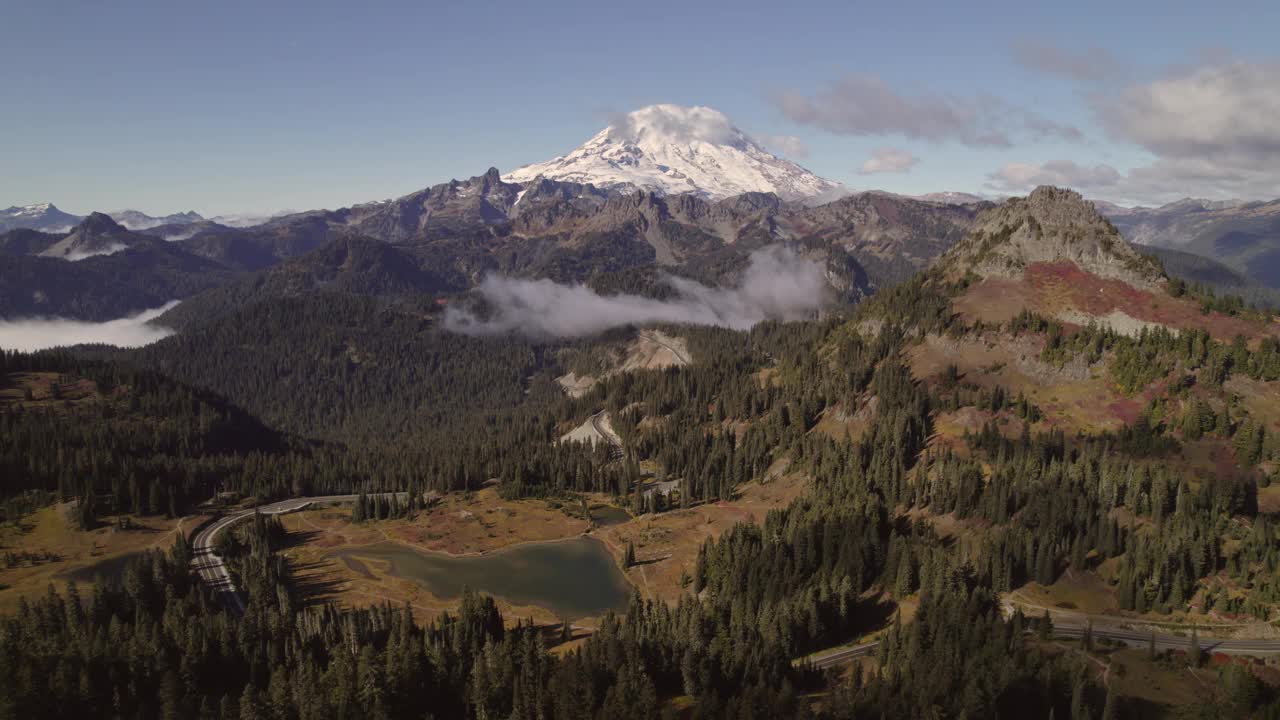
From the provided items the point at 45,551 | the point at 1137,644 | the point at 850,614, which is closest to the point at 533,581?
the point at 850,614

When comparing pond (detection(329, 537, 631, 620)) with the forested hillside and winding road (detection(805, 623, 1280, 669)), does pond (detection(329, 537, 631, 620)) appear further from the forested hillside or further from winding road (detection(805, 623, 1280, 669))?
winding road (detection(805, 623, 1280, 669))

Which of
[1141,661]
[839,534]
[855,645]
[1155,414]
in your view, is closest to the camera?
[1141,661]

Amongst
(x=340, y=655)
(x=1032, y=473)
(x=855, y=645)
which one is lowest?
(x=855, y=645)

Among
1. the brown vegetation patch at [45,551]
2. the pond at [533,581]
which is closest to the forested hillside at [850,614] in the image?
the pond at [533,581]

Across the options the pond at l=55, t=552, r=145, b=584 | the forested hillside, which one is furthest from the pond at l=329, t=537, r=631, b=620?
the pond at l=55, t=552, r=145, b=584

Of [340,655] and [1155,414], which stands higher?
[1155,414]

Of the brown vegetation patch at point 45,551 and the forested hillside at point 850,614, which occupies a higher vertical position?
the forested hillside at point 850,614

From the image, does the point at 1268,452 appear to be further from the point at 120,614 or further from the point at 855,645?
the point at 120,614

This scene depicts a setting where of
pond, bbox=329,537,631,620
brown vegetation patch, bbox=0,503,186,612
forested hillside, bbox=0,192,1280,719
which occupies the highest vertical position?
forested hillside, bbox=0,192,1280,719

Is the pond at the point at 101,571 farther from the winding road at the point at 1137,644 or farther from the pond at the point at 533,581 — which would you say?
the winding road at the point at 1137,644

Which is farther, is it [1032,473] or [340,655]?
[1032,473]

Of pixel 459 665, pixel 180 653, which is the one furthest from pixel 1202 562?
pixel 180 653
